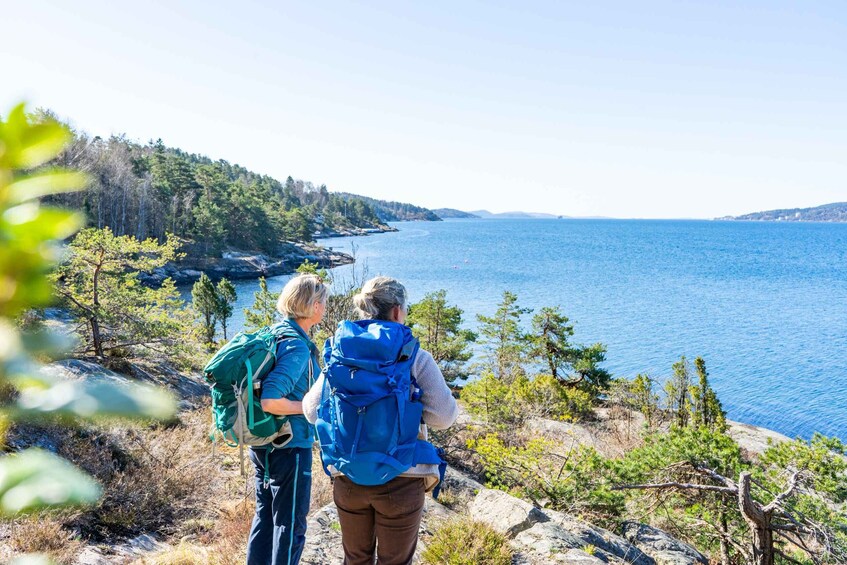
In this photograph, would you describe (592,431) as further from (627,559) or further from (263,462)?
(263,462)

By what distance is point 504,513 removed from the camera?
4727 mm

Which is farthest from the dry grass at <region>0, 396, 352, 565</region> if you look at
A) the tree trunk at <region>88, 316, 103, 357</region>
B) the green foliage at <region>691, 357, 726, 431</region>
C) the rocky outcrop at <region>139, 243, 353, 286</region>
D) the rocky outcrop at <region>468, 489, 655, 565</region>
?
the rocky outcrop at <region>139, 243, 353, 286</region>

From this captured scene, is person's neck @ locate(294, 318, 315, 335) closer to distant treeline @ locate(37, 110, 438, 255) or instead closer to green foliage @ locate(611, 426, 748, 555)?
green foliage @ locate(611, 426, 748, 555)

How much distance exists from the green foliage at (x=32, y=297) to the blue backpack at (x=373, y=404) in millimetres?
2098

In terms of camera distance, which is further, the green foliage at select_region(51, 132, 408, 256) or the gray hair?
the green foliage at select_region(51, 132, 408, 256)

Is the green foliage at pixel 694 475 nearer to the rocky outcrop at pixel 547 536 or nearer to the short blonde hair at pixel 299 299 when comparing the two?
the rocky outcrop at pixel 547 536

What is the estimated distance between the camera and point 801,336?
1277 inches

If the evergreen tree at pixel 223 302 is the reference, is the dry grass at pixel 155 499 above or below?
above

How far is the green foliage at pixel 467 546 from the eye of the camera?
3.79 metres

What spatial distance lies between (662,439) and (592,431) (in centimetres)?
1034

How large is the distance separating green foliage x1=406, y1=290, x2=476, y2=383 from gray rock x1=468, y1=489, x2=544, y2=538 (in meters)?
13.8

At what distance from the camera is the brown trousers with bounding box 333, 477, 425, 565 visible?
253cm

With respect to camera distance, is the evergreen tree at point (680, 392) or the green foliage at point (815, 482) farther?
the evergreen tree at point (680, 392)

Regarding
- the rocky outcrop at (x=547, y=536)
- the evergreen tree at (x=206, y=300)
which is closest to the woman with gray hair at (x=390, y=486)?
the rocky outcrop at (x=547, y=536)
